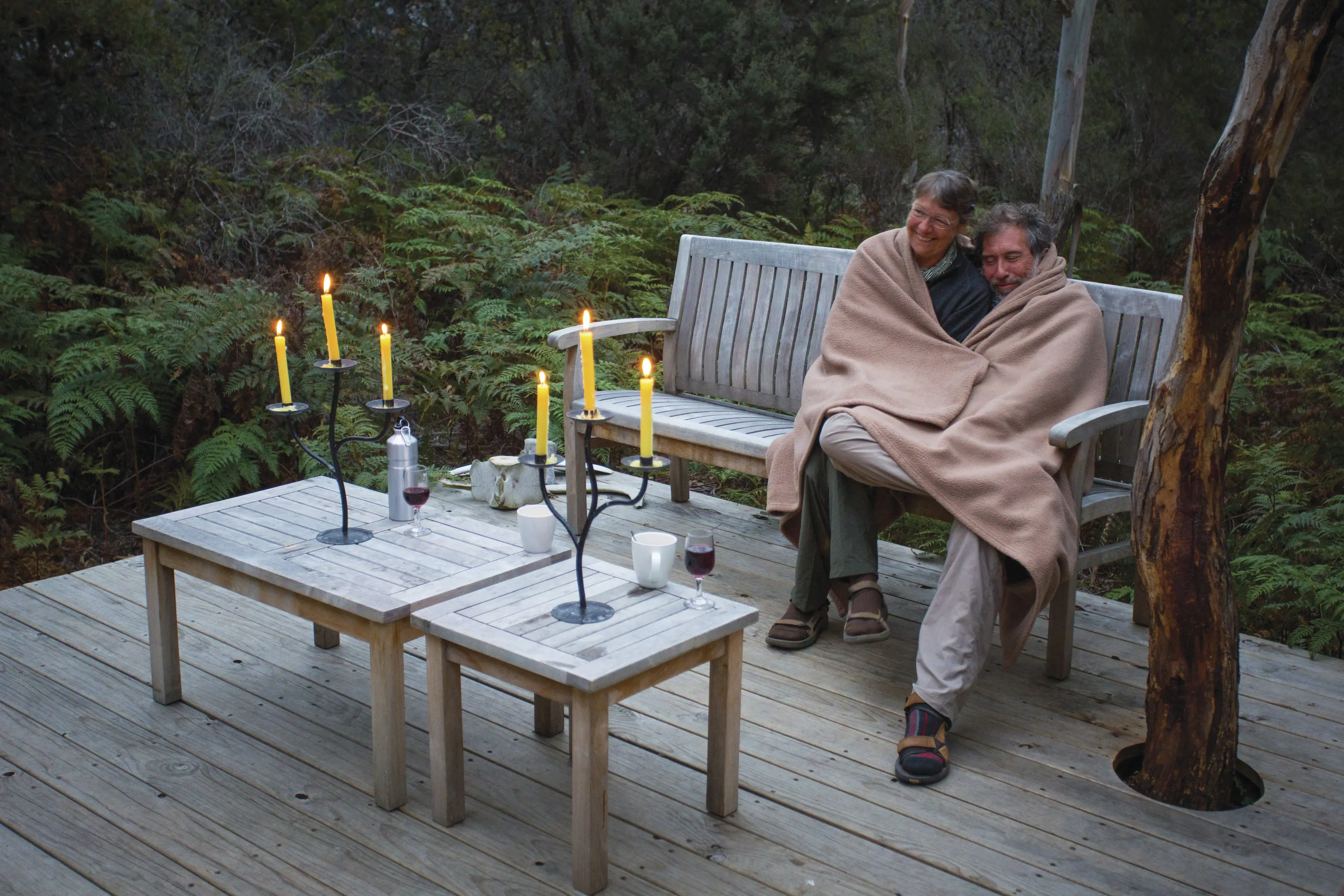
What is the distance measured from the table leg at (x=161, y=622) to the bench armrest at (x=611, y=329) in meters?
1.50

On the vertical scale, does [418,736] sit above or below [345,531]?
below

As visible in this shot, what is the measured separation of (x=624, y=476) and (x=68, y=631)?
7.17 feet

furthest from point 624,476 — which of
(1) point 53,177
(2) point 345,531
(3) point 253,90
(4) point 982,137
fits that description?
(4) point 982,137

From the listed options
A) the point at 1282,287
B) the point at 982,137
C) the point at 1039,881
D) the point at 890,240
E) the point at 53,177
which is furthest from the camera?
the point at 982,137

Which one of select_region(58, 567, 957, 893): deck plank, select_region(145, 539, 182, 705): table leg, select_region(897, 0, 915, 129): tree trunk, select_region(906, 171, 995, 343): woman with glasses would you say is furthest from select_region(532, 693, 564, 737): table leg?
select_region(897, 0, 915, 129): tree trunk

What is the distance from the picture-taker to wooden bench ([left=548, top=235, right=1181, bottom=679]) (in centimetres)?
326

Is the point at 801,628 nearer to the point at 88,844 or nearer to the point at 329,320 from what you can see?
the point at 329,320

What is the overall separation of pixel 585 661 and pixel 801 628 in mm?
1288

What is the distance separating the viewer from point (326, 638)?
3.34 m

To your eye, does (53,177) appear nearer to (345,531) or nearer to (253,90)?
(253,90)

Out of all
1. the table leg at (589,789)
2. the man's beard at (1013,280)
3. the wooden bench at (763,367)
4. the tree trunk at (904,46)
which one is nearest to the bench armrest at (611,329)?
the wooden bench at (763,367)

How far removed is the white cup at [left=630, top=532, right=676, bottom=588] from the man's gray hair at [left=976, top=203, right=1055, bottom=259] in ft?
4.72

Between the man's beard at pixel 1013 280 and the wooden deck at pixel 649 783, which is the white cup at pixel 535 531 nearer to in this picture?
the wooden deck at pixel 649 783

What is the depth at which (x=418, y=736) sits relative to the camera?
2.88 m
